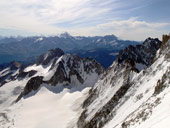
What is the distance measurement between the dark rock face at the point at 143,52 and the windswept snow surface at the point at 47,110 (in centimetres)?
4435

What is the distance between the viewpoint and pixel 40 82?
404 ft

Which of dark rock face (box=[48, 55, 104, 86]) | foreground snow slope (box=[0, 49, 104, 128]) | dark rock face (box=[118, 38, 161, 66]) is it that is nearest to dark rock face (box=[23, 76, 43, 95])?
foreground snow slope (box=[0, 49, 104, 128])

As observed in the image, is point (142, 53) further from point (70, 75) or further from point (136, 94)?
point (136, 94)

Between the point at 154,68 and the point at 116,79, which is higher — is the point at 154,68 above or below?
above

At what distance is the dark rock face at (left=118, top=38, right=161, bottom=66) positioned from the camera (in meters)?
112

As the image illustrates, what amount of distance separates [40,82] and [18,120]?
46.0m

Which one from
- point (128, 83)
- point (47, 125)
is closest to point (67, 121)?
point (47, 125)

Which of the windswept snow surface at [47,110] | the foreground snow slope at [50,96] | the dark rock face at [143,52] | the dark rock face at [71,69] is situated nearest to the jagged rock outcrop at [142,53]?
the dark rock face at [143,52]

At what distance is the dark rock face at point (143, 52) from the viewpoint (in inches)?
4415

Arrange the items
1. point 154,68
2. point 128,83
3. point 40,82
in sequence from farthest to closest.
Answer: point 40,82, point 128,83, point 154,68

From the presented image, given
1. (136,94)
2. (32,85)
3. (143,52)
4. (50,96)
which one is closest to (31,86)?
(32,85)

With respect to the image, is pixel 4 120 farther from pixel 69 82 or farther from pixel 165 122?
pixel 165 122

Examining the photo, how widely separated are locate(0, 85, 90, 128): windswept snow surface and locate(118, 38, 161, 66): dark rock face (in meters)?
44.3

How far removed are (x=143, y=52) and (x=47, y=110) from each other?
3112 inches
